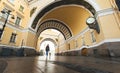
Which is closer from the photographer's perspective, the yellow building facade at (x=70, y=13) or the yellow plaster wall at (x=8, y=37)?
the yellow building facade at (x=70, y=13)

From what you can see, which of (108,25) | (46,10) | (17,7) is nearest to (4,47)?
(17,7)

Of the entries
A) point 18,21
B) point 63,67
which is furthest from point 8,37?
point 63,67

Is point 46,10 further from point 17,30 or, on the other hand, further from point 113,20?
point 113,20

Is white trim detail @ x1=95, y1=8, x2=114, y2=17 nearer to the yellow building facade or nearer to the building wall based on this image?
the yellow building facade

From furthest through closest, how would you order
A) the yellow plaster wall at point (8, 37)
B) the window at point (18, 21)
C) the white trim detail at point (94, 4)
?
1. the window at point (18, 21)
2. the yellow plaster wall at point (8, 37)
3. the white trim detail at point (94, 4)

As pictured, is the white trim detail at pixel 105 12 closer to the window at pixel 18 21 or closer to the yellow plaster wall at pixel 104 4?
the yellow plaster wall at pixel 104 4

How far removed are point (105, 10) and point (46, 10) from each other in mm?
8650

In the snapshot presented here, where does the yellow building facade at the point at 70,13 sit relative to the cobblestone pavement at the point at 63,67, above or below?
above

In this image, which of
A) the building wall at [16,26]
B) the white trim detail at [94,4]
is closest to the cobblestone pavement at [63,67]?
the white trim detail at [94,4]

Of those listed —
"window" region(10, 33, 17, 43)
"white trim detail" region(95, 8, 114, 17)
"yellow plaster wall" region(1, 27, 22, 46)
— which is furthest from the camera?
"window" region(10, 33, 17, 43)

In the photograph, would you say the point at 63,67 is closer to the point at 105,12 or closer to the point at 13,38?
the point at 105,12

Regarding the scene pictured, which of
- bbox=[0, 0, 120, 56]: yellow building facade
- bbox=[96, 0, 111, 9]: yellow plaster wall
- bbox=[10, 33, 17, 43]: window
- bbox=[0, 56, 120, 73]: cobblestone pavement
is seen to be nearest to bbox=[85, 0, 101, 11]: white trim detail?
bbox=[0, 0, 120, 56]: yellow building facade

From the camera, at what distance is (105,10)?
8.10 metres

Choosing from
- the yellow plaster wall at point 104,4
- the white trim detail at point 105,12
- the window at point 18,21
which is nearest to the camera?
the white trim detail at point 105,12
